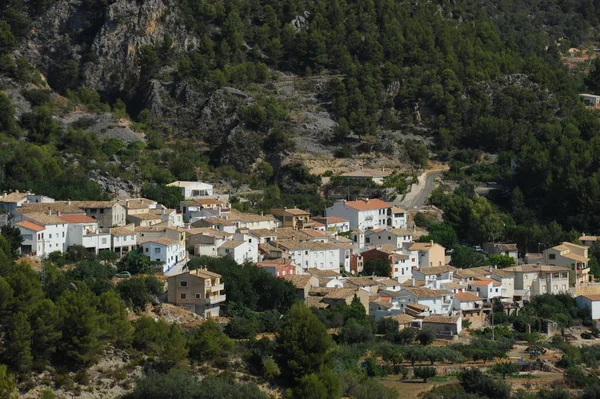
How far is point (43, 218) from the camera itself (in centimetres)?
5438

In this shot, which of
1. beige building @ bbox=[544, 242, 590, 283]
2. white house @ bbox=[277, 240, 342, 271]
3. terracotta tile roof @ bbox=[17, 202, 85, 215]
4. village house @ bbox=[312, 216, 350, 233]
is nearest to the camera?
terracotta tile roof @ bbox=[17, 202, 85, 215]

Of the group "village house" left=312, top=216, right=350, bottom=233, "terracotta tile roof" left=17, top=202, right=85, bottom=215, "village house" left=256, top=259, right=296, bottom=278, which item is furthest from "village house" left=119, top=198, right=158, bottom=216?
"village house" left=312, top=216, right=350, bottom=233

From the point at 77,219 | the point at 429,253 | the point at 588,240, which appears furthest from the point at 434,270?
the point at 77,219

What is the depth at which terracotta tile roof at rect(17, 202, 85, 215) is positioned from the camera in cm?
5625

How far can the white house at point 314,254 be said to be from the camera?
58281 millimetres

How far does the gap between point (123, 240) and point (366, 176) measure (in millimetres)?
19171

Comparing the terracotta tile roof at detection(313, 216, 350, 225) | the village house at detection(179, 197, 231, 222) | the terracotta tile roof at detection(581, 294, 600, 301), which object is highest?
the village house at detection(179, 197, 231, 222)

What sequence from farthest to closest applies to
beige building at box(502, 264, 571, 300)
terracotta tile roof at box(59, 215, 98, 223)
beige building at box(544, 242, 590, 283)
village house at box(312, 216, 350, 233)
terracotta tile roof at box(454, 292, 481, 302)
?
1. village house at box(312, 216, 350, 233)
2. beige building at box(544, 242, 590, 283)
3. beige building at box(502, 264, 571, 300)
4. terracotta tile roof at box(454, 292, 481, 302)
5. terracotta tile roof at box(59, 215, 98, 223)

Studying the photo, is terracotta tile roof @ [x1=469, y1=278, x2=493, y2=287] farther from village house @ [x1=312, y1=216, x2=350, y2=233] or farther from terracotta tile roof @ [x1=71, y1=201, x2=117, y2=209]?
terracotta tile roof @ [x1=71, y1=201, x2=117, y2=209]

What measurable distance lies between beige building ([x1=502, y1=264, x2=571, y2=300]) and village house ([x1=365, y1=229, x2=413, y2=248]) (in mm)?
→ 4916

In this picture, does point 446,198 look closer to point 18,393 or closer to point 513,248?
point 513,248

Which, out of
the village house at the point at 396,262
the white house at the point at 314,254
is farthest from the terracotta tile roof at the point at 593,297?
the white house at the point at 314,254

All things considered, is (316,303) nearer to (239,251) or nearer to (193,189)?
(239,251)

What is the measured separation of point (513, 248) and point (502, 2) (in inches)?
2000
